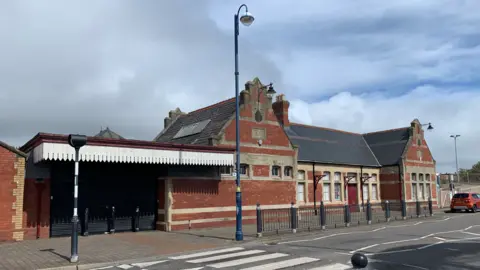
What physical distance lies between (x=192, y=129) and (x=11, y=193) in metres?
11.5

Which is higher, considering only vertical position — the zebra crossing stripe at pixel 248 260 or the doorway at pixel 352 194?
the doorway at pixel 352 194

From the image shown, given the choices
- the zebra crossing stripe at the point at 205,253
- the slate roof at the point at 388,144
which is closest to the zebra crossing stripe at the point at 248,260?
the zebra crossing stripe at the point at 205,253

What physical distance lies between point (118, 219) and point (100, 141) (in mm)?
4206

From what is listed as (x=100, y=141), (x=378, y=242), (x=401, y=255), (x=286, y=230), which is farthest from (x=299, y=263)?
(x=100, y=141)

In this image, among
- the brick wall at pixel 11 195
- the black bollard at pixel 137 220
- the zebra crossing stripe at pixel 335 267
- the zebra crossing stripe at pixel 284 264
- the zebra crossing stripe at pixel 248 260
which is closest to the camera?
the zebra crossing stripe at pixel 335 267

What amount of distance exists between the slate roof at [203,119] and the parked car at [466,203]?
73.6 ft

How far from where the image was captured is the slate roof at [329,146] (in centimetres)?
3097

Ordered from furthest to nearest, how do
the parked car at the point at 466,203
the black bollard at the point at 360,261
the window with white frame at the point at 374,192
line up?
the window with white frame at the point at 374,192, the parked car at the point at 466,203, the black bollard at the point at 360,261

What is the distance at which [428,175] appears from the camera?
40.2m

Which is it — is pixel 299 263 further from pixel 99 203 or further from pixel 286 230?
pixel 99 203

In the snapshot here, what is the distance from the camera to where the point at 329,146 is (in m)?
33.7

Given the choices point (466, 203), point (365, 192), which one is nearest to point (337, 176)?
point (365, 192)

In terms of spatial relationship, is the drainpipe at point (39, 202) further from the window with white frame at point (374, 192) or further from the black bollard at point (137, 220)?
the window with white frame at point (374, 192)

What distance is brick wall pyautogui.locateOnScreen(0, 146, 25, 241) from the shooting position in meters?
15.4
